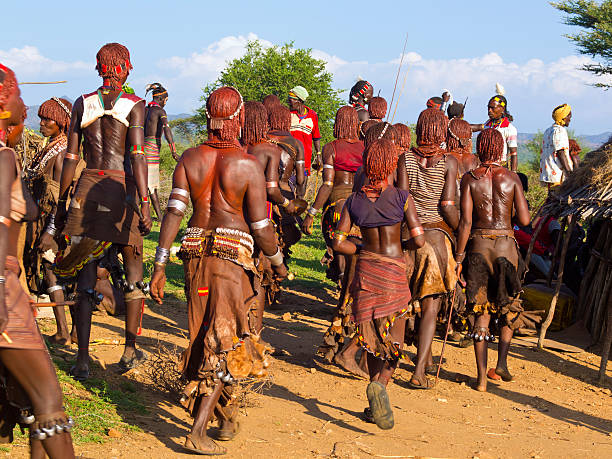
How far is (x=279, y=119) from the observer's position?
8492mm

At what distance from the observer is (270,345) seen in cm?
789

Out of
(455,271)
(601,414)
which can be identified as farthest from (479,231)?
(601,414)

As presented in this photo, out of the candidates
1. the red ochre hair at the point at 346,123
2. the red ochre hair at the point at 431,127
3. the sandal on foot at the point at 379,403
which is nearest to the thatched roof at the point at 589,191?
the red ochre hair at the point at 431,127

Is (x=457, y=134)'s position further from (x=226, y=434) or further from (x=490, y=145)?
(x=226, y=434)

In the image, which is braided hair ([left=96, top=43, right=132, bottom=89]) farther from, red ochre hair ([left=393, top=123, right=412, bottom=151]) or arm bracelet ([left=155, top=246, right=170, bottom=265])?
red ochre hair ([left=393, top=123, right=412, bottom=151])

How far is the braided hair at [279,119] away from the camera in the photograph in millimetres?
8500

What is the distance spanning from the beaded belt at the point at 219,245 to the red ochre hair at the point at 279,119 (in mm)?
3998

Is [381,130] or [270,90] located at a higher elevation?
[270,90]

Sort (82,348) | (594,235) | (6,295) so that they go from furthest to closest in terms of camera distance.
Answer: (594,235) → (82,348) → (6,295)

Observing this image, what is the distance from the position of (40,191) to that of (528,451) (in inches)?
202

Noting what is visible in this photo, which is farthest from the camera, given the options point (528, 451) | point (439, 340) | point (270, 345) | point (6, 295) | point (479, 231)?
point (439, 340)

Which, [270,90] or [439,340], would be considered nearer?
[439,340]

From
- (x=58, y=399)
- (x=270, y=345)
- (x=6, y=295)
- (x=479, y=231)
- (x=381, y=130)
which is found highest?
(x=381, y=130)

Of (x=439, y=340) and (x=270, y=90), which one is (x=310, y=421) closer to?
(x=439, y=340)
